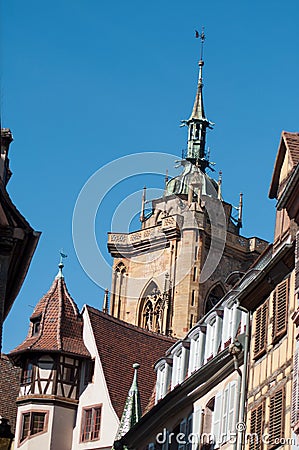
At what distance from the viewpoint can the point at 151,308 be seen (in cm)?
11438

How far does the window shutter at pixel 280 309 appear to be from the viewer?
2905 cm

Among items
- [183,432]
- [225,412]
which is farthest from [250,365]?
[183,432]

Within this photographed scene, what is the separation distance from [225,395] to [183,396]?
14.7ft

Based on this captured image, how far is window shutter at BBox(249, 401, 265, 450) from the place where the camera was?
2970 centimetres

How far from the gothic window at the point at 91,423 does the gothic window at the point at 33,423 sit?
1550mm

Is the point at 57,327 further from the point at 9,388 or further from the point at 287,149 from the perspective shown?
the point at 287,149

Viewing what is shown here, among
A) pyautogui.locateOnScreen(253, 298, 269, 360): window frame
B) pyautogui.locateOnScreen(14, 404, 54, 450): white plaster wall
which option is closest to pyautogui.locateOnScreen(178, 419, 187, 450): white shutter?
pyautogui.locateOnScreen(253, 298, 269, 360): window frame

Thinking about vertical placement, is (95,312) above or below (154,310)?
below

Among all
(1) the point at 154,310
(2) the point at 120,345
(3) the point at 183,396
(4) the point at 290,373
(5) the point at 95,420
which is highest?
(1) the point at 154,310

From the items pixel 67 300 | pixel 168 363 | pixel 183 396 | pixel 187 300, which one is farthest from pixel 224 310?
pixel 187 300

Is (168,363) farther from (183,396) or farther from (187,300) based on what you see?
(187,300)

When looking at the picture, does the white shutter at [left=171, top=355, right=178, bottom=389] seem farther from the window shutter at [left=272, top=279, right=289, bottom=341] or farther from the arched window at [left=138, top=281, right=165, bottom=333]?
the arched window at [left=138, top=281, right=165, bottom=333]

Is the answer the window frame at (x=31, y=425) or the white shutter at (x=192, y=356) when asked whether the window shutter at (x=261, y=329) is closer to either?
the white shutter at (x=192, y=356)

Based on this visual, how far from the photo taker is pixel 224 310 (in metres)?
39.0
